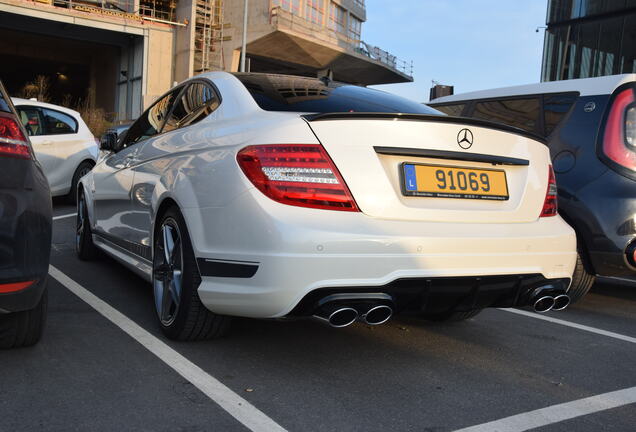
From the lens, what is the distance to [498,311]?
4.75 metres

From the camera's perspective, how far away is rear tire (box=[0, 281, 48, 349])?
2994mm

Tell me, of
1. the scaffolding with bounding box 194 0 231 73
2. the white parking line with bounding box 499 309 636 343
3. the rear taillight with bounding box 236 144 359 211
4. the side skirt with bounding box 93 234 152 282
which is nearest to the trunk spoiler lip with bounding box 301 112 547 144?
Answer: the rear taillight with bounding box 236 144 359 211

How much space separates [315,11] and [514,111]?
4434 centimetres

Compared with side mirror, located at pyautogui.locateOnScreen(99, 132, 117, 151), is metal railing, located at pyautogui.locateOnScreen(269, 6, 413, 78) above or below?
above

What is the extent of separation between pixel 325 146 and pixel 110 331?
5.57 ft

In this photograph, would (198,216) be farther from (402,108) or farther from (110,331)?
(402,108)

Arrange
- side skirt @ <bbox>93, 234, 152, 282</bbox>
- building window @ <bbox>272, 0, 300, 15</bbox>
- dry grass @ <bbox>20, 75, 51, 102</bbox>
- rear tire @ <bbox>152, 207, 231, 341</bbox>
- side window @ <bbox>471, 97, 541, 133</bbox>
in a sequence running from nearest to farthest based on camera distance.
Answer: rear tire @ <bbox>152, 207, 231, 341</bbox>, side skirt @ <bbox>93, 234, 152, 282</bbox>, side window @ <bbox>471, 97, 541, 133</bbox>, dry grass @ <bbox>20, 75, 51, 102</bbox>, building window @ <bbox>272, 0, 300, 15</bbox>

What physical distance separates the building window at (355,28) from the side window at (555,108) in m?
50.4

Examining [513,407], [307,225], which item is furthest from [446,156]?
[513,407]

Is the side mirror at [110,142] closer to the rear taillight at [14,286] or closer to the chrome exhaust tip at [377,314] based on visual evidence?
the rear taillight at [14,286]

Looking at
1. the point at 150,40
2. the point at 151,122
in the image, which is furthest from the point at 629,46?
the point at 150,40

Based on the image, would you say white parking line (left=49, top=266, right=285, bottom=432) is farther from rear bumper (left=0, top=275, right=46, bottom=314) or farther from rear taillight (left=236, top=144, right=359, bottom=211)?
rear taillight (left=236, top=144, right=359, bottom=211)

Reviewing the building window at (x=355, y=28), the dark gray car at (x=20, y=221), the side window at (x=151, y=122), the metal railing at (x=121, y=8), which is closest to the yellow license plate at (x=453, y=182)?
the dark gray car at (x=20, y=221)

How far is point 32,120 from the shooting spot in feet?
30.3
